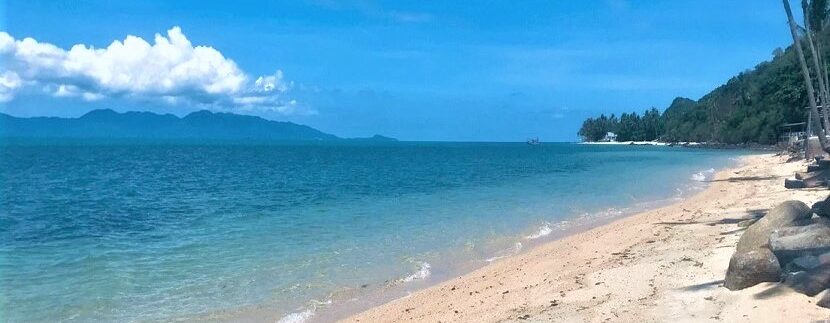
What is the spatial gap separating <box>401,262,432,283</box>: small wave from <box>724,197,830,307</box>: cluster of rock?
6471mm

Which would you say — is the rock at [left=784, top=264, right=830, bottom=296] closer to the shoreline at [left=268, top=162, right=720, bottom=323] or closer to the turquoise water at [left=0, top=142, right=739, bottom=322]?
the shoreline at [left=268, top=162, right=720, bottom=323]

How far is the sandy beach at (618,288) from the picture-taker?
7.98 m

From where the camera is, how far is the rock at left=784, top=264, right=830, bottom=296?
24.7 feet

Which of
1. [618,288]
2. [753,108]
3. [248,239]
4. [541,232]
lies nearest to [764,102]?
[753,108]

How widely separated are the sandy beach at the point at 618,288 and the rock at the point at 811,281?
0.10 m

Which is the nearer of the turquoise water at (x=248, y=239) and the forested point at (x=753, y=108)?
the turquoise water at (x=248, y=239)

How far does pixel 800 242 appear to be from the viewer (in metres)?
8.28

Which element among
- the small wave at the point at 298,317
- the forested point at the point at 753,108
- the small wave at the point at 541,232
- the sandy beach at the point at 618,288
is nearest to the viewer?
the sandy beach at the point at 618,288

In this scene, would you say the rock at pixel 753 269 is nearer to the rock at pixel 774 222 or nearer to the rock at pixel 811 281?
the rock at pixel 811 281

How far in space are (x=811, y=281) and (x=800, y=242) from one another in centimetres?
78

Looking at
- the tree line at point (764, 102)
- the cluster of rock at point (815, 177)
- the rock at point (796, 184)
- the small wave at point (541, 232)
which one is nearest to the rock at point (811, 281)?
the small wave at point (541, 232)

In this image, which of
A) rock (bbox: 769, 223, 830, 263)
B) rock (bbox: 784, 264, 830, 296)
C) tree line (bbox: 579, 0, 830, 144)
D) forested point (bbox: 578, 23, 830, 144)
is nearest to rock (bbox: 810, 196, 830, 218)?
rock (bbox: 769, 223, 830, 263)

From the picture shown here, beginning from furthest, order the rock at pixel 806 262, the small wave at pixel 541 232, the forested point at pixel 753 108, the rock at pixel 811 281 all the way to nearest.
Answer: the forested point at pixel 753 108 < the small wave at pixel 541 232 < the rock at pixel 806 262 < the rock at pixel 811 281

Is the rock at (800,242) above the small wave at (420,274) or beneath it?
above
